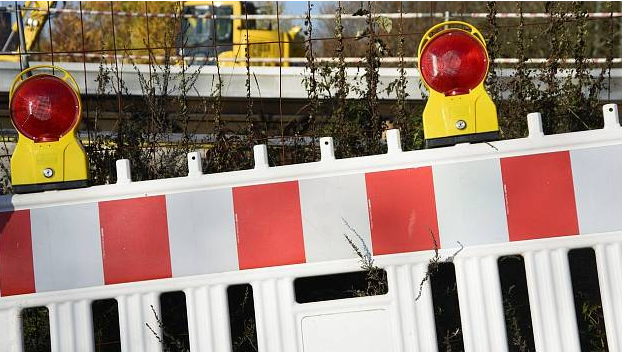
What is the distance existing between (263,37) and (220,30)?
48.2 inches

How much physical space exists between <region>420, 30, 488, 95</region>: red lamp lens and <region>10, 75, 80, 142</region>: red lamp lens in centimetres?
122

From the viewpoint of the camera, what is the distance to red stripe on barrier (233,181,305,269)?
9.66 ft

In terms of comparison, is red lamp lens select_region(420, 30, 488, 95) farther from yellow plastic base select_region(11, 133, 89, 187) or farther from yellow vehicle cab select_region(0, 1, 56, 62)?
yellow vehicle cab select_region(0, 1, 56, 62)

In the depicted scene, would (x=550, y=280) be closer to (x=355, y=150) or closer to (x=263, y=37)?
(x=355, y=150)

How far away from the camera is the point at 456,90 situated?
300 centimetres

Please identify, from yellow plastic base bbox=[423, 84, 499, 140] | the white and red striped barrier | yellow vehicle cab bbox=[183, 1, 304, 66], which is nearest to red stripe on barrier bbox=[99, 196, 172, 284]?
the white and red striped barrier

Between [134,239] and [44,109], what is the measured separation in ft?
1.82

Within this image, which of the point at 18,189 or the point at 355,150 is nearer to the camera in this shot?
the point at 18,189

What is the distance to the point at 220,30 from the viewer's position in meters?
18.0

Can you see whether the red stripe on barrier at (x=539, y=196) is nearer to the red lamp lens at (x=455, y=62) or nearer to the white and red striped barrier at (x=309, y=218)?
the white and red striped barrier at (x=309, y=218)

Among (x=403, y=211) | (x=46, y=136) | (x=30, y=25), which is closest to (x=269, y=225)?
(x=403, y=211)

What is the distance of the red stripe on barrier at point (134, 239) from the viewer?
117 inches

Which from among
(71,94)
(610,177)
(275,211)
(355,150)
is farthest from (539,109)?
(71,94)

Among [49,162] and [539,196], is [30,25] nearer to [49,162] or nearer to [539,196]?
[49,162]
